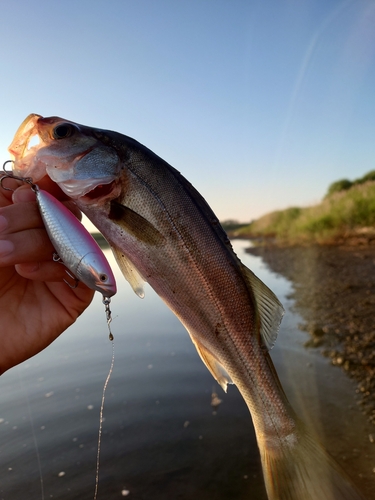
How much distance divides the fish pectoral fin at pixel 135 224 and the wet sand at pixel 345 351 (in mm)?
2993

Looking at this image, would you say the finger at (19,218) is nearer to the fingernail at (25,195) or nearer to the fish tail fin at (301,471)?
the fingernail at (25,195)

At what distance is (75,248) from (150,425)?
3.53 metres

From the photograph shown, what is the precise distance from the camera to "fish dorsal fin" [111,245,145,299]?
2088mm

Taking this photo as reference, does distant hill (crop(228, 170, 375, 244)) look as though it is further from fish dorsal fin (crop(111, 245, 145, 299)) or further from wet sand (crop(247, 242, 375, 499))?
fish dorsal fin (crop(111, 245, 145, 299))

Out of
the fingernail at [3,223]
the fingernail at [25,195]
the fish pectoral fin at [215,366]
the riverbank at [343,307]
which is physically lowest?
the riverbank at [343,307]

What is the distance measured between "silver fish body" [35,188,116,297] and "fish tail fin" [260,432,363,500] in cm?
124

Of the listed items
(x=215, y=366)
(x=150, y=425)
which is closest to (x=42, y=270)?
(x=215, y=366)

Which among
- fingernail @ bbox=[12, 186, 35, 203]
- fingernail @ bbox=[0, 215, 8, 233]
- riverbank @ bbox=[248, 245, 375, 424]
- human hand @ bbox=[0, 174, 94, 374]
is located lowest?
riverbank @ bbox=[248, 245, 375, 424]

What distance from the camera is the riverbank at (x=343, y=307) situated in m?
5.67

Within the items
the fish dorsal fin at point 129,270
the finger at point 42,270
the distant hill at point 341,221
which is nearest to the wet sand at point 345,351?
the fish dorsal fin at point 129,270

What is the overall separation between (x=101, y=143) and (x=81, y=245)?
23.5 inches

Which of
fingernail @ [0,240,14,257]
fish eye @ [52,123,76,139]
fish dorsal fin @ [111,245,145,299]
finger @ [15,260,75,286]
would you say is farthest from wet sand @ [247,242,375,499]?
fish eye @ [52,123,76,139]

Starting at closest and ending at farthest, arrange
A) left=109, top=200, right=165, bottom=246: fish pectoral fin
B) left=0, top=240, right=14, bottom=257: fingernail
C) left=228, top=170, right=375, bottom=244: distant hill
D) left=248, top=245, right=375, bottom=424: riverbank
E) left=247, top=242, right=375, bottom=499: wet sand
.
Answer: left=0, top=240, right=14, bottom=257: fingernail, left=109, top=200, right=165, bottom=246: fish pectoral fin, left=247, top=242, right=375, bottom=499: wet sand, left=248, top=245, right=375, bottom=424: riverbank, left=228, top=170, right=375, bottom=244: distant hill

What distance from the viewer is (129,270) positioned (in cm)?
210
